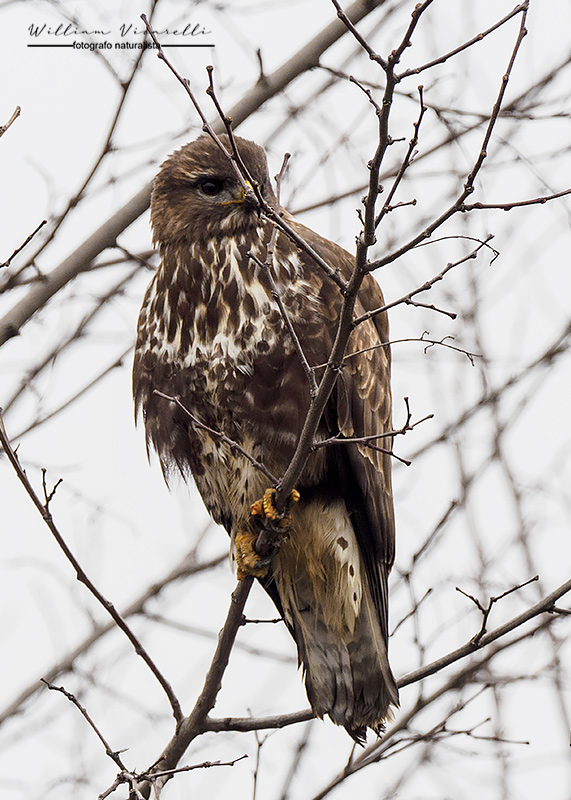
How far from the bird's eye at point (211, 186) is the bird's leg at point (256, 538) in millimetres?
1159

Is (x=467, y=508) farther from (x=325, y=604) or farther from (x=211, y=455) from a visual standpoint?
(x=211, y=455)

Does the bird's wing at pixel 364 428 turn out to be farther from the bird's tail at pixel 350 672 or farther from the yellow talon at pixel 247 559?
the yellow talon at pixel 247 559

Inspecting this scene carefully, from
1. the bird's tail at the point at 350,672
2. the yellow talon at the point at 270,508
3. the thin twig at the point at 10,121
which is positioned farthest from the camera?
the bird's tail at the point at 350,672

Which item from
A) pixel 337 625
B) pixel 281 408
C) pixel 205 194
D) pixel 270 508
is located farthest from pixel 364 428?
pixel 205 194

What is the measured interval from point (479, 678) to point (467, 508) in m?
1.34

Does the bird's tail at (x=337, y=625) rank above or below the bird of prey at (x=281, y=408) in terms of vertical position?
below

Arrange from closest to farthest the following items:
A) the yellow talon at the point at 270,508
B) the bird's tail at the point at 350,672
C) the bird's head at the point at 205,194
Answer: the yellow talon at the point at 270,508, the bird's tail at the point at 350,672, the bird's head at the point at 205,194

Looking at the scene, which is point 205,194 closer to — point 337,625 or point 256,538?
point 256,538

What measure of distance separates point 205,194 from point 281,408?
95 cm

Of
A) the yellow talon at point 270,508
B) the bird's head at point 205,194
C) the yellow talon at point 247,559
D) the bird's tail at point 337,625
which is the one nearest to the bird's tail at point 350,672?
the bird's tail at point 337,625

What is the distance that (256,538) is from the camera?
343cm

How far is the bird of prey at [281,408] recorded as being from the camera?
328 cm

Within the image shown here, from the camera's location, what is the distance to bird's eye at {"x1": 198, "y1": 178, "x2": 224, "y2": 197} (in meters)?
3.69

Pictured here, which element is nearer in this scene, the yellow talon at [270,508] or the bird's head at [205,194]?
the yellow talon at [270,508]
